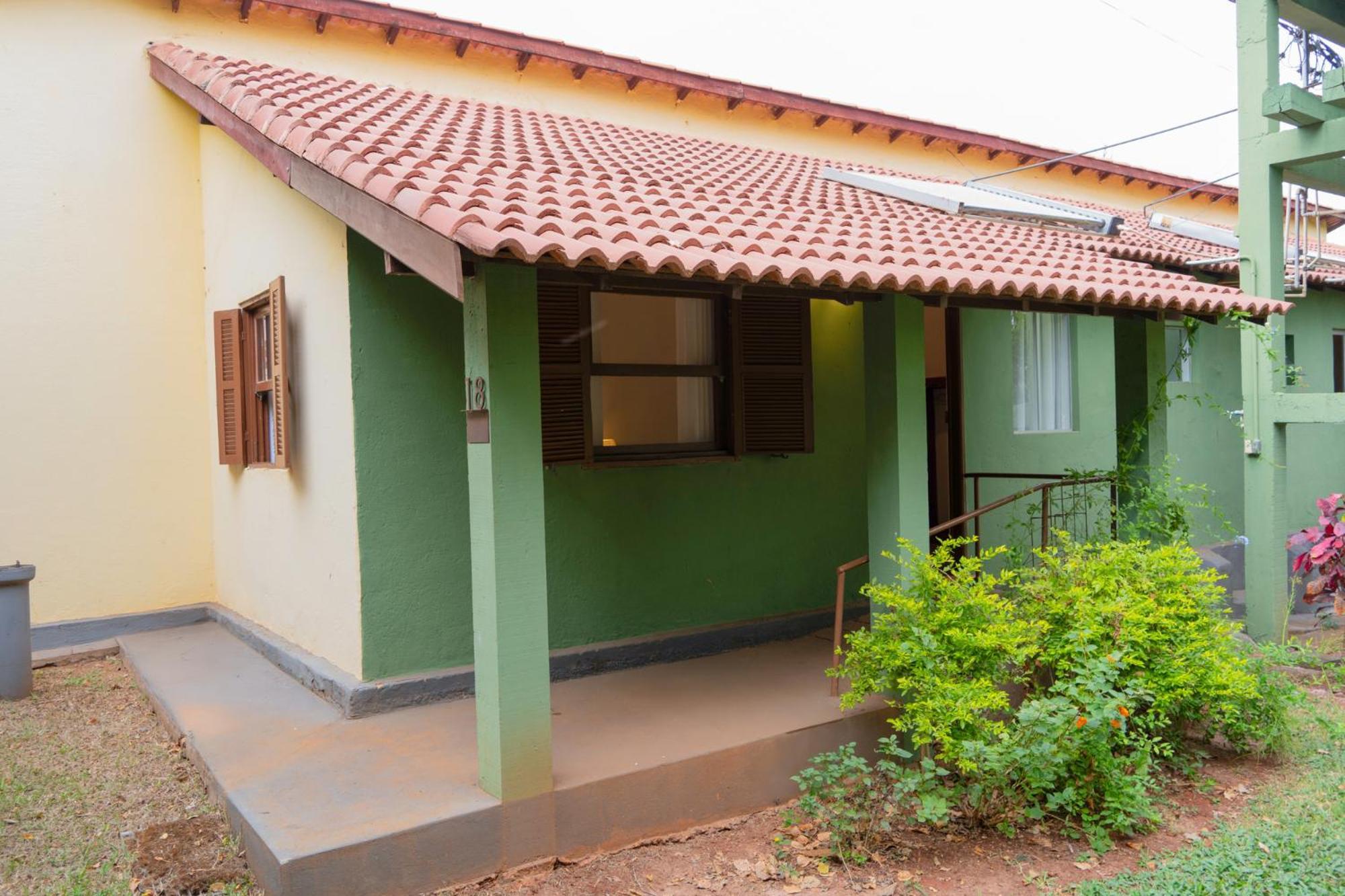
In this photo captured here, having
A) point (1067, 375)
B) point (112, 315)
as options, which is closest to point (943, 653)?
point (1067, 375)

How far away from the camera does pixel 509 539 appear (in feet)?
13.9

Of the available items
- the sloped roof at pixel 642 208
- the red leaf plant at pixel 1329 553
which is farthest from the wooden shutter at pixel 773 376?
the red leaf plant at pixel 1329 553

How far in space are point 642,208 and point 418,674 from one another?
2861 mm

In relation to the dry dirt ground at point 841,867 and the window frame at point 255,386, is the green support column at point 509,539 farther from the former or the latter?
the window frame at point 255,386

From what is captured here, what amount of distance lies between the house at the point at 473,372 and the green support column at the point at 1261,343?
1.22 feet

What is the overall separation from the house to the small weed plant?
499 mm

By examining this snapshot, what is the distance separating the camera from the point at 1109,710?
4578 mm

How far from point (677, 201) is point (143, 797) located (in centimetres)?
415

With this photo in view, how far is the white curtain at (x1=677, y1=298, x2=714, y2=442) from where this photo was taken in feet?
23.1

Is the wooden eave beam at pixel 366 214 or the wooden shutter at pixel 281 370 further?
the wooden shutter at pixel 281 370

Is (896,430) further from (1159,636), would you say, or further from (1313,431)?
(1313,431)

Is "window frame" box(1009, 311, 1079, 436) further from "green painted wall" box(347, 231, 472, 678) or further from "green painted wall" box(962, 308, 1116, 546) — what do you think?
"green painted wall" box(347, 231, 472, 678)

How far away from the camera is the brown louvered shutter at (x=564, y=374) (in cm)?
621

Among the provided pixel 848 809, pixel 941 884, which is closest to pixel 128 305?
pixel 848 809
